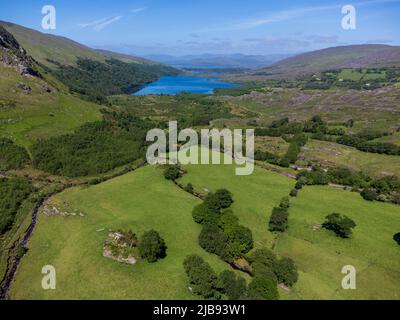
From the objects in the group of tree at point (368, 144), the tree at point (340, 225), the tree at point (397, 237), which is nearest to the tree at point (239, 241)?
the tree at point (340, 225)

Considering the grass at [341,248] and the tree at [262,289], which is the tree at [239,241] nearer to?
the grass at [341,248]

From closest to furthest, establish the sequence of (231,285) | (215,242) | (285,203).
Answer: (231,285) → (215,242) → (285,203)

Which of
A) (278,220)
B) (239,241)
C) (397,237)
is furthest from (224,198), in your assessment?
(397,237)

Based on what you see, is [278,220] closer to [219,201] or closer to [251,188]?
[219,201]

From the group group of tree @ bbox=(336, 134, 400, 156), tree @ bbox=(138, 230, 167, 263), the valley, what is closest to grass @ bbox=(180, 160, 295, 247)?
the valley

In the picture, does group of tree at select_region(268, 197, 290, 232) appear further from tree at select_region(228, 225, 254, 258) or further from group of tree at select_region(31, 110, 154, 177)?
group of tree at select_region(31, 110, 154, 177)
